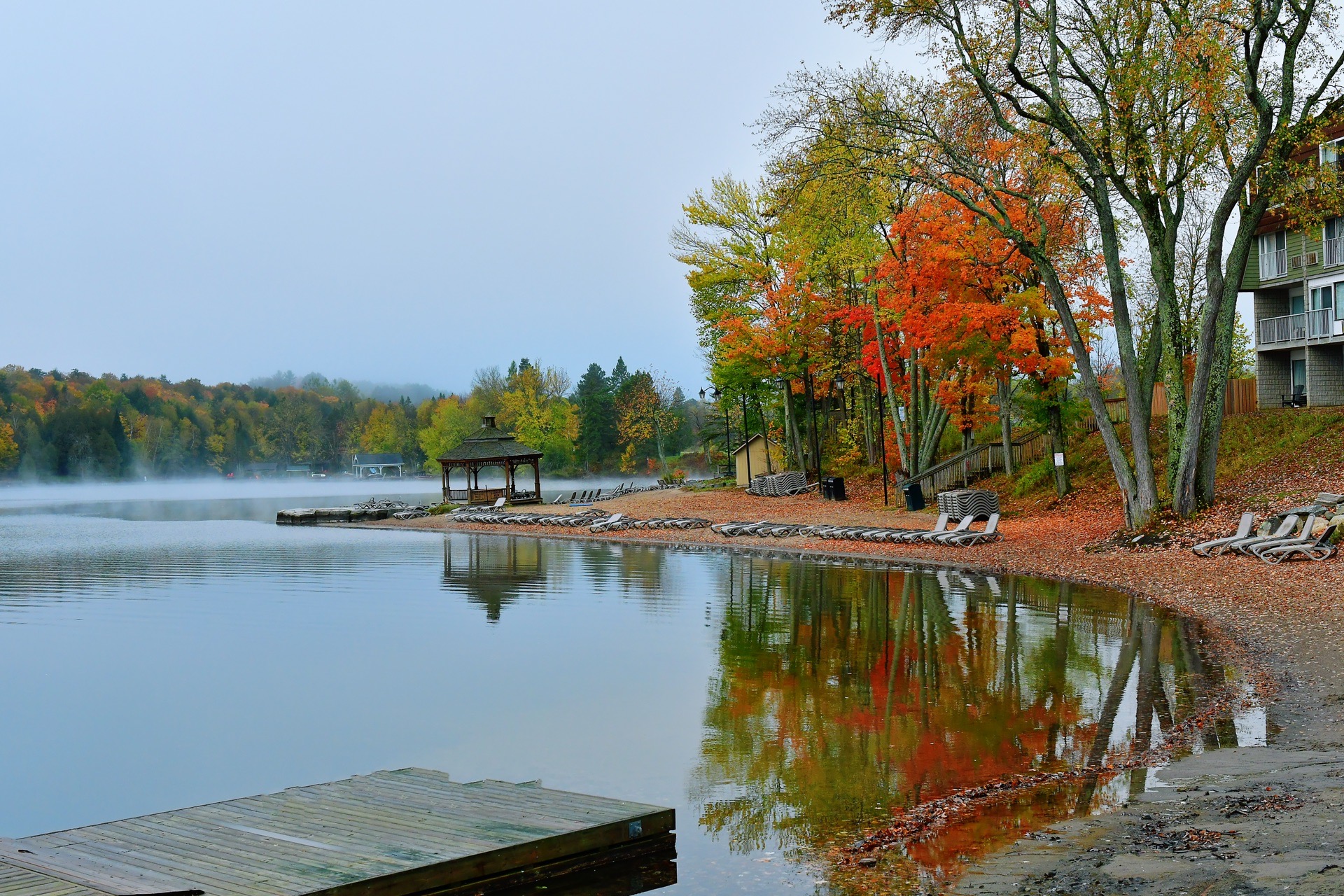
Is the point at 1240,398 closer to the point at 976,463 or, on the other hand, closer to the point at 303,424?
the point at 976,463

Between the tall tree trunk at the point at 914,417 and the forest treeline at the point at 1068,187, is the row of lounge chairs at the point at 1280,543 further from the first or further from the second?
the tall tree trunk at the point at 914,417

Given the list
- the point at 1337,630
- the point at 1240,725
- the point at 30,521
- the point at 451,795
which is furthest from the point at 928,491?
the point at 30,521

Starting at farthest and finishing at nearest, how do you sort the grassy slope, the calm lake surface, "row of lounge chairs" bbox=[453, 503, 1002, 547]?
"row of lounge chairs" bbox=[453, 503, 1002, 547]
the grassy slope
the calm lake surface

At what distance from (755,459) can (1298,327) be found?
25.0m

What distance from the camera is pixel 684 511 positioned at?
4178 centimetres

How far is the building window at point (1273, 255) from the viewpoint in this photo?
38.2 meters

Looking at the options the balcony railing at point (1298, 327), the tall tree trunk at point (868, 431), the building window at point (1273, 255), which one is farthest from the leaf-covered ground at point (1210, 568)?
the building window at point (1273, 255)

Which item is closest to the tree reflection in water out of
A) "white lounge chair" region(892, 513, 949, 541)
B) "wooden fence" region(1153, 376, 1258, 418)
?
"white lounge chair" region(892, 513, 949, 541)

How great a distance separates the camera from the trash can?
4031cm

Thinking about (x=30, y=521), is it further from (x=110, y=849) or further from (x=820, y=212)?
(x=110, y=849)

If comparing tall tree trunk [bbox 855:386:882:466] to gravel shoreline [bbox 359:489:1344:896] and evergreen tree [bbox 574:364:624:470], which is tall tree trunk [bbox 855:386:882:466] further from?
evergreen tree [bbox 574:364:624:470]

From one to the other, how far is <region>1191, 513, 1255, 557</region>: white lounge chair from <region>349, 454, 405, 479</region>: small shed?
12954 centimetres

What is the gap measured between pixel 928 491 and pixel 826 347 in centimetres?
877

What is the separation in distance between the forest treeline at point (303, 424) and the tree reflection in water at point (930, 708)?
71.8 meters
